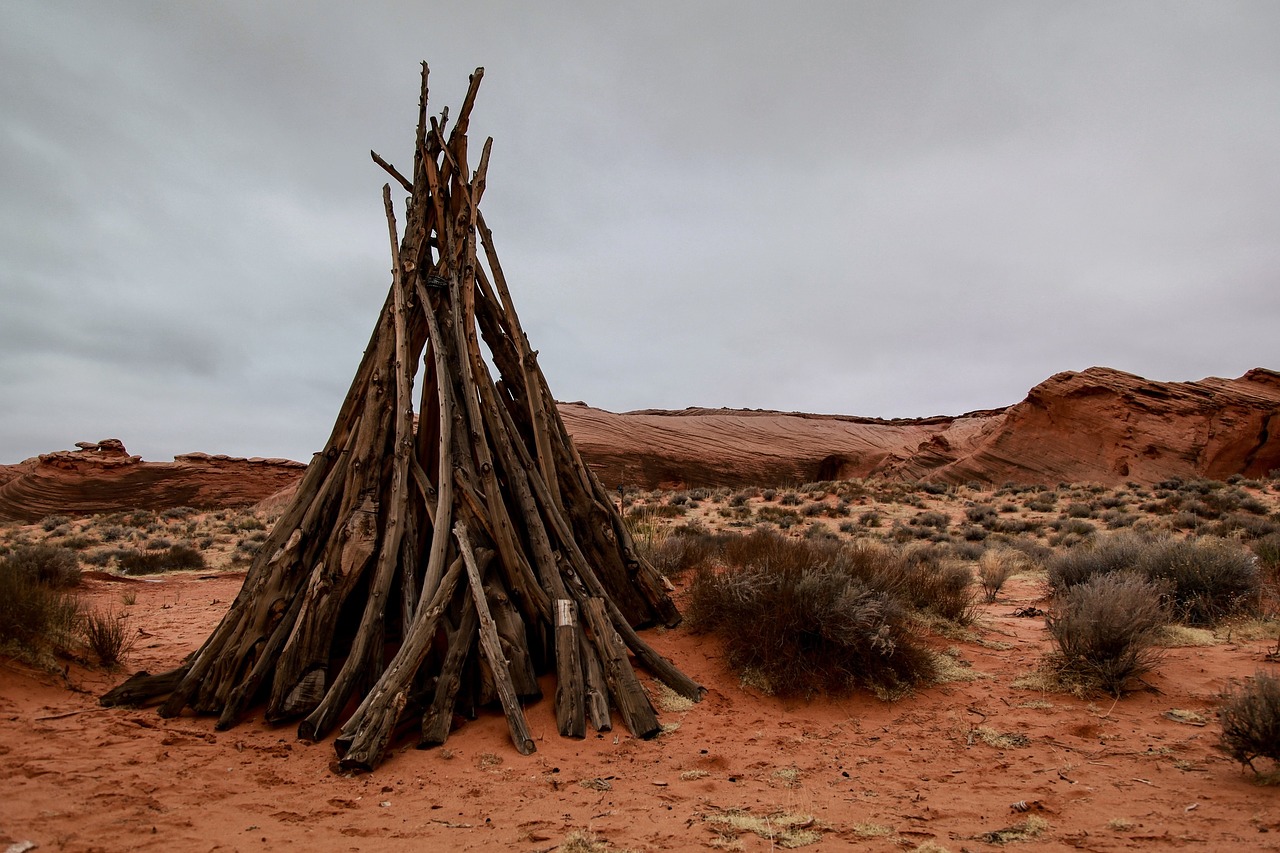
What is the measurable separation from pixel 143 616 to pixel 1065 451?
27.6 m

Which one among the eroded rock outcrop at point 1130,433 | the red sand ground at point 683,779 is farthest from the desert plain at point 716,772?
the eroded rock outcrop at point 1130,433

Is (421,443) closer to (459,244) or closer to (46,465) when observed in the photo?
(459,244)

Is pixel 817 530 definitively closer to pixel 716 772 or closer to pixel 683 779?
pixel 716 772

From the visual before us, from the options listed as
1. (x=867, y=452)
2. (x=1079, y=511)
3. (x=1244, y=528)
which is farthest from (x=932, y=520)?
(x=867, y=452)

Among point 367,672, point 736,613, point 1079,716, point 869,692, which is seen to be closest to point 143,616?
point 367,672

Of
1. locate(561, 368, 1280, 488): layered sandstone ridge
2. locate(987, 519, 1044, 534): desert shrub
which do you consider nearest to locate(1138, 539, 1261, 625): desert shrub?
locate(987, 519, 1044, 534): desert shrub

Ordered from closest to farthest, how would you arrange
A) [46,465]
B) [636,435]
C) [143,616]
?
[143,616] → [46,465] → [636,435]

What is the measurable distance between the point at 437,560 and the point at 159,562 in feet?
36.2

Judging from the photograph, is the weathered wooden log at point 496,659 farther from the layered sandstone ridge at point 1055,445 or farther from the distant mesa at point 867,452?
the layered sandstone ridge at point 1055,445

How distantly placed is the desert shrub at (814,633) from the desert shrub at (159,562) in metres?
10.9

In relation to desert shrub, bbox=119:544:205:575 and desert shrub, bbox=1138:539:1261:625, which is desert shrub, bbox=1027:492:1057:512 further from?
desert shrub, bbox=119:544:205:575

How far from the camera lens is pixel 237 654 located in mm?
4145

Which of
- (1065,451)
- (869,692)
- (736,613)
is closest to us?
(869,692)

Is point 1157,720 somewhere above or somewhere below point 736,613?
below
